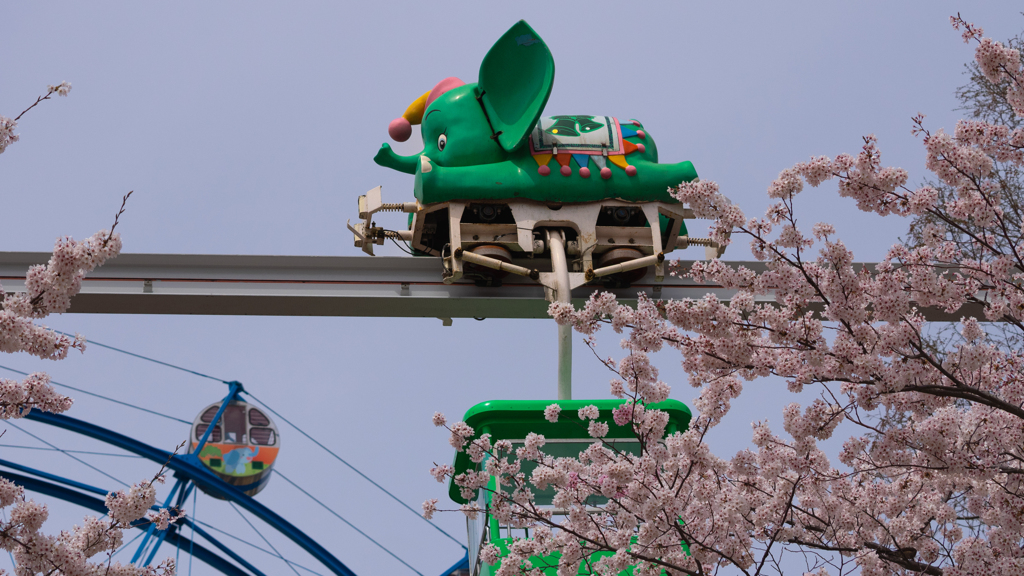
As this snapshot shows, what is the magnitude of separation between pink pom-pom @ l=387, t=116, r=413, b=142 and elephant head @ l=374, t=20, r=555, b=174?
0.23 m

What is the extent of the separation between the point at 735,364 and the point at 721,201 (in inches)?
28.4

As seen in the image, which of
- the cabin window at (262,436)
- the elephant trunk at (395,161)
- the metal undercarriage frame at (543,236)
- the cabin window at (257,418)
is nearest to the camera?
the metal undercarriage frame at (543,236)

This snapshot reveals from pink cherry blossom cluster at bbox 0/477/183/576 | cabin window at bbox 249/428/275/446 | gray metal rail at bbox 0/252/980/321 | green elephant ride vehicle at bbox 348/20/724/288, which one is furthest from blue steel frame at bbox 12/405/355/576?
pink cherry blossom cluster at bbox 0/477/183/576

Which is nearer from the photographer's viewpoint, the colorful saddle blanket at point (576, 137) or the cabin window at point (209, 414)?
the colorful saddle blanket at point (576, 137)

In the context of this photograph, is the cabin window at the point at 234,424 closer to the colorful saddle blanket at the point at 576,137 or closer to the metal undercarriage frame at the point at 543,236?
the metal undercarriage frame at the point at 543,236

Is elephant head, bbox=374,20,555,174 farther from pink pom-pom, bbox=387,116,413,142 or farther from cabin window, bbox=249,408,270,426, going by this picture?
cabin window, bbox=249,408,270,426

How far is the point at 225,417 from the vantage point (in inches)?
333

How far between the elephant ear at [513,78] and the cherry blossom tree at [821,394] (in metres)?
3.41

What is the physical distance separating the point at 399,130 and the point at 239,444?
122 inches

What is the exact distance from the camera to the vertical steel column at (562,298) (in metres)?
6.68

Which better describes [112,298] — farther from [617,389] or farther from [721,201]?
[721,201]

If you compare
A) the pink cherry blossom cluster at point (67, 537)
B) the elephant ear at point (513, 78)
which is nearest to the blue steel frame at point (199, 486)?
the elephant ear at point (513, 78)

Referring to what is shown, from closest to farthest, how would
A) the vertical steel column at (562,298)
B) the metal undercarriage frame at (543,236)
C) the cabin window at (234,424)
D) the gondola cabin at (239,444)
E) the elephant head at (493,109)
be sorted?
the vertical steel column at (562,298), the metal undercarriage frame at (543,236), the elephant head at (493,109), the gondola cabin at (239,444), the cabin window at (234,424)

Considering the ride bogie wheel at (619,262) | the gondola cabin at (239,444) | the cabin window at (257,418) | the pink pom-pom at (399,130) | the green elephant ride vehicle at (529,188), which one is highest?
the pink pom-pom at (399,130)
